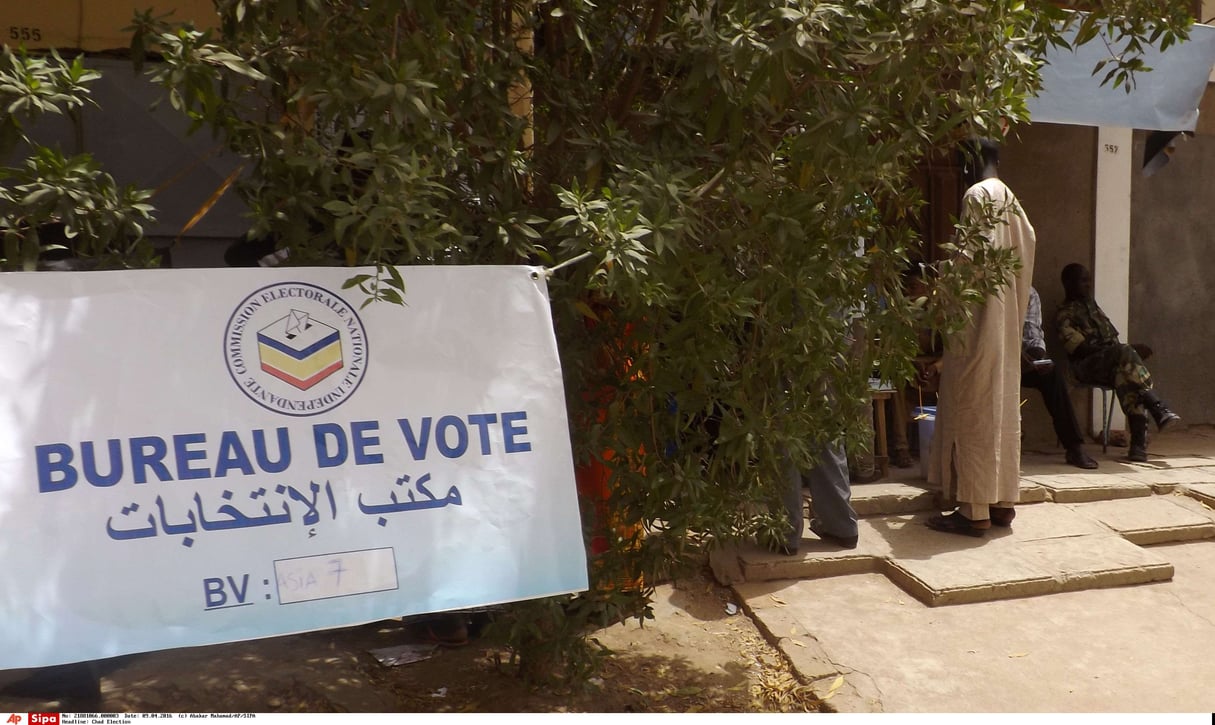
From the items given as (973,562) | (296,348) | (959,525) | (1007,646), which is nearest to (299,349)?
(296,348)

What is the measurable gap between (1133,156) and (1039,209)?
2.81ft

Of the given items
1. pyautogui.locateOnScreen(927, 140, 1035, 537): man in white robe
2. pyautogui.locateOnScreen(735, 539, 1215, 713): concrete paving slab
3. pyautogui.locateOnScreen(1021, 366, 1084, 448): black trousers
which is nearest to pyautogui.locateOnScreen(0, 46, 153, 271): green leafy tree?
pyautogui.locateOnScreen(735, 539, 1215, 713): concrete paving slab

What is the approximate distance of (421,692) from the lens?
3465mm

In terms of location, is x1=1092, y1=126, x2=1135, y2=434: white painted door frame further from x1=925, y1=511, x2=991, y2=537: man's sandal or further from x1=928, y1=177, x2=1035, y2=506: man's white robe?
x1=925, y1=511, x2=991, y2=537: man's sandal

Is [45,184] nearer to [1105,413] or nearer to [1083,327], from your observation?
[1083,327]

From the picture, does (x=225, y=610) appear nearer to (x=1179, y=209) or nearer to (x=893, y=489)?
(x=893, y=489)

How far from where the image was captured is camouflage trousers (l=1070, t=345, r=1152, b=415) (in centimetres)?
644

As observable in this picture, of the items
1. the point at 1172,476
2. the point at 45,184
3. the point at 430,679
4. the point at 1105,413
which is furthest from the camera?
the point at 1105,413

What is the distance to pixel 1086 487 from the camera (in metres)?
5.59

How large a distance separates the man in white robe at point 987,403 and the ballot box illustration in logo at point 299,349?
321cm

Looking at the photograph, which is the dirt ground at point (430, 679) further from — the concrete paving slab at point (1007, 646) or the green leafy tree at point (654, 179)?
the green leafy tree at point (654, 179)

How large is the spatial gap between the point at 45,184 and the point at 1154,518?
5.25 meters

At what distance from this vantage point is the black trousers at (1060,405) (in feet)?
20.5

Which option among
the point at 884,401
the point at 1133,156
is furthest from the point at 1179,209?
the point at 884,401
